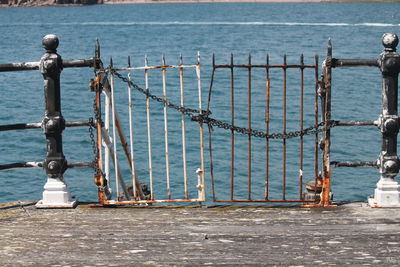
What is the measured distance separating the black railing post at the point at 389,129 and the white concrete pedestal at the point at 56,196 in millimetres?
3329

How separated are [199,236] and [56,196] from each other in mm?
1936

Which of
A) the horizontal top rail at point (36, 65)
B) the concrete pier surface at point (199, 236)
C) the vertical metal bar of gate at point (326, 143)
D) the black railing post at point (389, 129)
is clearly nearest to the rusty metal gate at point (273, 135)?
the vertical metal bar of gate at point (326, 143)

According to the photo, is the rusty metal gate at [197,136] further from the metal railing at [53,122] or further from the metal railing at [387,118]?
the metal railing at [387,118]

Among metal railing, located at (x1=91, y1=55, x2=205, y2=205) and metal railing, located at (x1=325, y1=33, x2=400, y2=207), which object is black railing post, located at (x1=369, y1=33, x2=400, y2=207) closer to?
metal railing, located at (x1=325, y1=33, x2=400, y2=207)

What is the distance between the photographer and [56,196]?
27.6 ft

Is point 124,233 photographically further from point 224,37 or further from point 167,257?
point 224,37

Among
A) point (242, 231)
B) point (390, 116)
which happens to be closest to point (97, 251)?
point (242, 231)

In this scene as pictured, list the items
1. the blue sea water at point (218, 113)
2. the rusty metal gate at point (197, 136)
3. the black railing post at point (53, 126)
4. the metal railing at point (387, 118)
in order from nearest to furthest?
the metal railing at point (387, 118)
the black railing post at point (53, 126)
the rusty metal gate at point (197, 136)
the blue sea water at point (218, 113)

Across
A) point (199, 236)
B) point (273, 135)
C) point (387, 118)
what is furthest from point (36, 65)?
point (387, 118)

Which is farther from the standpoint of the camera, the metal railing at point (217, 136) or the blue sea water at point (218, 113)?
the blue sea water at point (218, 113)

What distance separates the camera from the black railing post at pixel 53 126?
8172mm

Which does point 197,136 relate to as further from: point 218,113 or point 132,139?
point 132,139

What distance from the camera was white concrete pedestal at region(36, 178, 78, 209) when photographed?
27.5ft

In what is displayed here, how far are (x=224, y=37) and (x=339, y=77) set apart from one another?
35198 mm
